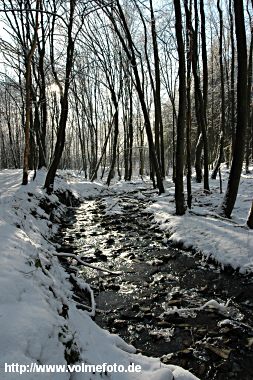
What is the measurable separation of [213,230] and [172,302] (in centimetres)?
273

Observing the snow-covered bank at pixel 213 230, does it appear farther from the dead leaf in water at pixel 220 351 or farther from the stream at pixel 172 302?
the dead leaf in water at pixel 220 351

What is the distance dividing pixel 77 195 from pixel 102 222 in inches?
239

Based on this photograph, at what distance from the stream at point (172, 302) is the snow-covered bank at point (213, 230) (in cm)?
24

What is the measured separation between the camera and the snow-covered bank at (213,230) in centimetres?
644

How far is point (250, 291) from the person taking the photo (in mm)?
5555

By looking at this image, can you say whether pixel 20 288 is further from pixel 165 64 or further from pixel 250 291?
pixel 165 64

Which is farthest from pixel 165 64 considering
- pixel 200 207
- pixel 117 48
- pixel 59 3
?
pixel 200 207

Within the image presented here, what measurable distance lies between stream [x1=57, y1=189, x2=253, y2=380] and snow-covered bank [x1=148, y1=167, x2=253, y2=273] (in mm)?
238

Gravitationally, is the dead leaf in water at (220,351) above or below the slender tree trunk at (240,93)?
below

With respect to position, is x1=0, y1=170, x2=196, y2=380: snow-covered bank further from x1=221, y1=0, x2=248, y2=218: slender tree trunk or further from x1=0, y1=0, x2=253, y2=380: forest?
x1=221, y1=0, x2=248, y2=218: slender tree trunk

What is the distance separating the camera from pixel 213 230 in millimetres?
7738

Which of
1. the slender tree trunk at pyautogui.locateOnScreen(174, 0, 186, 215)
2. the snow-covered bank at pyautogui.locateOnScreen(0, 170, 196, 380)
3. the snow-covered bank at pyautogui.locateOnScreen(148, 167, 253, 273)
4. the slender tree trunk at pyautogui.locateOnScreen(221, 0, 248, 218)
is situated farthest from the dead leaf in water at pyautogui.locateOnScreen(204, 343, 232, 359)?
the slender tree trunk at pyautogui.locateOnScreen(174, 0, 186, 215)

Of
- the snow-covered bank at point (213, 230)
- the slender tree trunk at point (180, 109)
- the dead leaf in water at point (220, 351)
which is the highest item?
the slender tree trunk at point (180, 109)

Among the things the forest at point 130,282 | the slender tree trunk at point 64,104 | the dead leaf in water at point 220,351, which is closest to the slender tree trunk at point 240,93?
the forest at point 130,282
